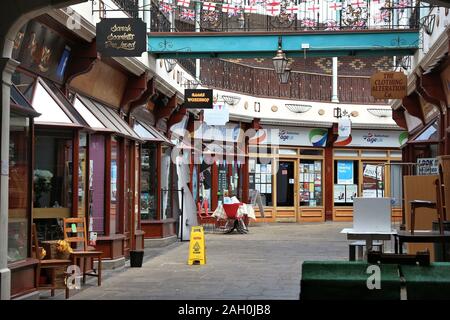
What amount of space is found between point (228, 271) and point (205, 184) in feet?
42.0

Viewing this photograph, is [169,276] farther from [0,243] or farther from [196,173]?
[196,173]

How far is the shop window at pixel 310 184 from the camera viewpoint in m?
29.1

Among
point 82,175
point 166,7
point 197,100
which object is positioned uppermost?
point 166,7

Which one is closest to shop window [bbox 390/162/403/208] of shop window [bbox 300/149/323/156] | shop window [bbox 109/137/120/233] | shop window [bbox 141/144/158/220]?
shop window [bbox 300/149/323/156]

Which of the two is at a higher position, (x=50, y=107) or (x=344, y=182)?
(x=50, y=107)

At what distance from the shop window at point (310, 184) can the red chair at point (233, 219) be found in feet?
21.5

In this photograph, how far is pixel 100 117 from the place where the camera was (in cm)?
1277

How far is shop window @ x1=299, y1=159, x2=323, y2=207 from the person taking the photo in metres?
29.1

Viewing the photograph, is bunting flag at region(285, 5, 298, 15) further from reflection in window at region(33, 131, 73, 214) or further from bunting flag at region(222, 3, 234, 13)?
reflection in window at region(33, 131, 73, 214)

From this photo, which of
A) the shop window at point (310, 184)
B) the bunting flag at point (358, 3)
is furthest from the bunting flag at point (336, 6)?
the shop window at point (310, 184)

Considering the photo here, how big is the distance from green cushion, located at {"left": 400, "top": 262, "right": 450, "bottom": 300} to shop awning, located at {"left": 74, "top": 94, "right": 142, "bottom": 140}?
24.2 feet

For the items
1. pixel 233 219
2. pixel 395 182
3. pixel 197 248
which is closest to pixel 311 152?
pixel 395 182

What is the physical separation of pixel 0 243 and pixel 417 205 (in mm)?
5165

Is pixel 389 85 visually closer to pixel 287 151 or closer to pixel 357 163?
pixel 287 151
